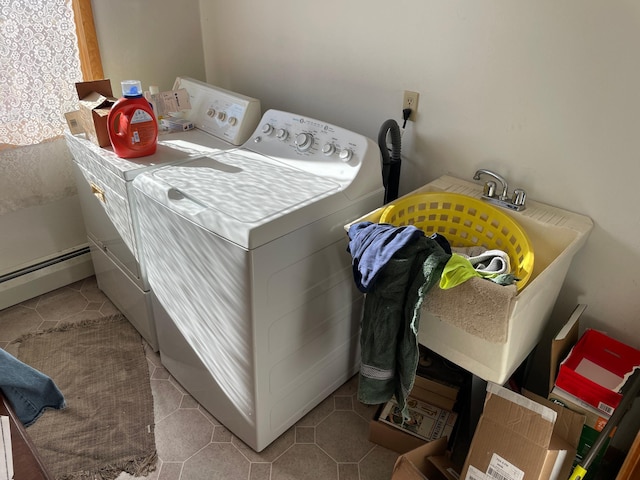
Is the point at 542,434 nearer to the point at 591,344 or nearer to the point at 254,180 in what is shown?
the point at 591,344

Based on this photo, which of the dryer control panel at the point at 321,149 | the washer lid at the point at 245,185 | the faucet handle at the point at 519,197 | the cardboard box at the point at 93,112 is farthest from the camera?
the cardboard box at the point at 93,112

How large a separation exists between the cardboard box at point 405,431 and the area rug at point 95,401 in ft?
2.47

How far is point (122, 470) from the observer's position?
1.60 m

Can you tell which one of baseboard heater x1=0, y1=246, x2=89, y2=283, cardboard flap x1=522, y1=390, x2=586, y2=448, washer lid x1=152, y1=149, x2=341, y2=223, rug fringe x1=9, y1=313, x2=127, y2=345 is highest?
washer lid x1=152, y1=149, x2=341, y2=223

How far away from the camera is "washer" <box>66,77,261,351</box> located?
5.84ft

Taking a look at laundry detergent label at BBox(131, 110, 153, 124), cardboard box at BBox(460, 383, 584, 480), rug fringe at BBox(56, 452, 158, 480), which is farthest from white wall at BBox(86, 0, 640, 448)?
rug fringe at BBox(56, 452, 158, 480)

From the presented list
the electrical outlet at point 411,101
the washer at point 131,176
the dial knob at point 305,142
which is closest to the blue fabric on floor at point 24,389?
the washer at point 131,176

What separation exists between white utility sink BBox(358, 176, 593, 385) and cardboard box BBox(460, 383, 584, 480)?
0.25 feet

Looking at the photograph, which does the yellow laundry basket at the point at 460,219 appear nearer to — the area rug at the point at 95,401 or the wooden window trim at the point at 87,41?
the area rug at the point at 95,401

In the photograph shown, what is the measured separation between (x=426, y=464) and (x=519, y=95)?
1.14 m

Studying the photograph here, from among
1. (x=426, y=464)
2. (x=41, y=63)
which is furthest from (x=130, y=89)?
(x=426, y=464)

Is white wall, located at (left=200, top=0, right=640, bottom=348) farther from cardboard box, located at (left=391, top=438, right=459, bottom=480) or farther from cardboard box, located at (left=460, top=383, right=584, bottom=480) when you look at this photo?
cardboard box, located at (left=391, top=438, right=459, bottom=480)

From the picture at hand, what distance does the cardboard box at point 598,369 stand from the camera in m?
1.33

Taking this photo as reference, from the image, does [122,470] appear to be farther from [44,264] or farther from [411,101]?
[411,101]
